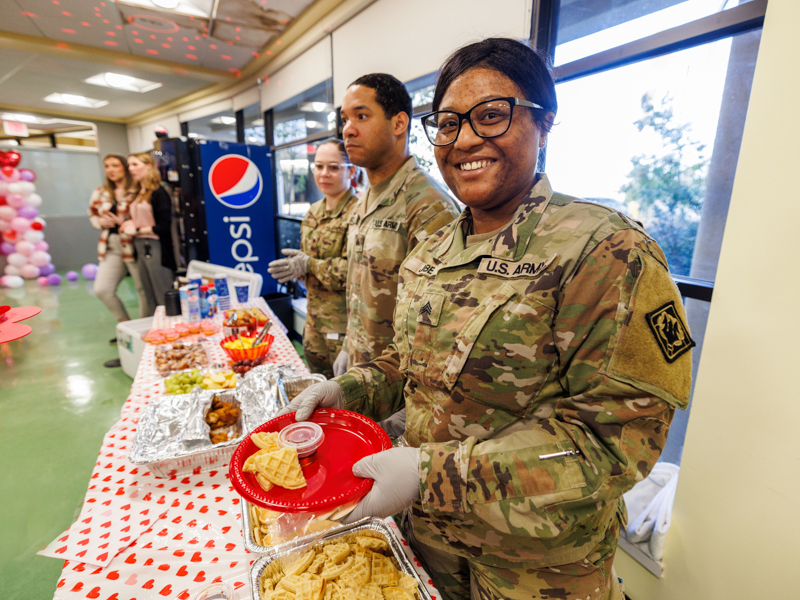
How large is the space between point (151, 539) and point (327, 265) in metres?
1.78

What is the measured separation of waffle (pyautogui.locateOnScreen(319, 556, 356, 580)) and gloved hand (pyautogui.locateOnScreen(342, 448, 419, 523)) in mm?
120

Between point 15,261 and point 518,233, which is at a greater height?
point 518,233

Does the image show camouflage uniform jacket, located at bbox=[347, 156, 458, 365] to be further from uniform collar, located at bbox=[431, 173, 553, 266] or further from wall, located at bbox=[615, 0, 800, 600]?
wall, located at bbox=[615, 0, 800, 600]

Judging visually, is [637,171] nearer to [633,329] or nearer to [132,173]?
[633,329]

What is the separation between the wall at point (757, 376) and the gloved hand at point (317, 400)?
1.23 m

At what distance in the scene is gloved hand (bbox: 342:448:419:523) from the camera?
2.61ft

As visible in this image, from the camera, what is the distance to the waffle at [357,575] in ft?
2.63

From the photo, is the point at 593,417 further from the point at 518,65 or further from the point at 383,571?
the point at 518,65

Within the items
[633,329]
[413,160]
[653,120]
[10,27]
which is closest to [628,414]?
[633,329]

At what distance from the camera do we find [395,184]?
1.81 metres

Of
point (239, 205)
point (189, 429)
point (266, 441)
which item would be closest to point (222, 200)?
point (239, 205)

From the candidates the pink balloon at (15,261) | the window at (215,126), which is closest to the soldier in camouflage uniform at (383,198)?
the pink balloon at (15,261)

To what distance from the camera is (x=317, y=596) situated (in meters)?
0.77

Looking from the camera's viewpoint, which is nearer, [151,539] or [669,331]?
[669,331]
